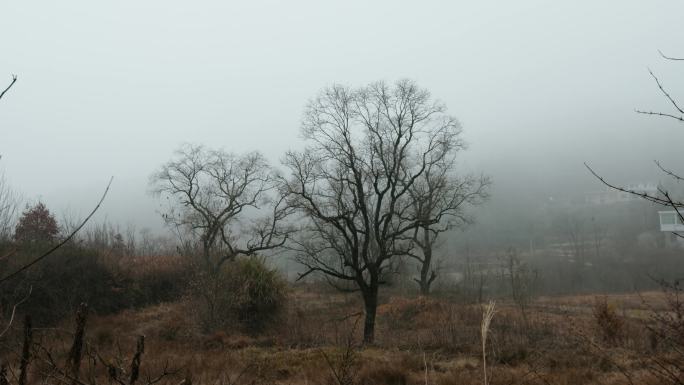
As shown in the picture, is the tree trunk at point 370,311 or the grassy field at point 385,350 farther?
the tree trunk at point 370,311

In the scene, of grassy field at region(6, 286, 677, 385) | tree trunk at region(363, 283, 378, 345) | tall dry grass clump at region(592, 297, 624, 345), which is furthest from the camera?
tree trunk at region(363, 283, 378, 345)

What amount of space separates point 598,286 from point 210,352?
54036 mm

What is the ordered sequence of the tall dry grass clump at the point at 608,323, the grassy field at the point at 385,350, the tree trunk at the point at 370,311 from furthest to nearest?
the tree trunk at the point at 370,311 < the tall dry grass clump at the point at 608,323 < the grassy field at the point at 385,350

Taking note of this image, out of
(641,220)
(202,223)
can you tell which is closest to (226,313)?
(202,223)

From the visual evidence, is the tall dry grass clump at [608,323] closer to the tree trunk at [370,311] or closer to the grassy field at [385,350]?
the grassy field at [385,350]

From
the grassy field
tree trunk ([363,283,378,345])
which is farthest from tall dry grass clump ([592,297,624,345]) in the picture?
tree trunk ([363,283,378,345])

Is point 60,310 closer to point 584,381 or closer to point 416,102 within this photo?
point 416,102

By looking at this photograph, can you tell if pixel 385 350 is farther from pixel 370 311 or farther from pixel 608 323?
pixel 608 323

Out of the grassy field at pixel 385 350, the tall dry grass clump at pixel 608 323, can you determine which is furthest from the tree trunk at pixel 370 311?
the tall dry grass clump at pixel 608 323

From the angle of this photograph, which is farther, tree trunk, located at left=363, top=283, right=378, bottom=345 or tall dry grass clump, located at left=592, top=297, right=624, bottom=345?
tree trunk, located at left=363, top=283, right=378, bottom=345

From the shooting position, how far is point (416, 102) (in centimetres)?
1884

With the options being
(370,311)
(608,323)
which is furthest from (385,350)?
(608,323)

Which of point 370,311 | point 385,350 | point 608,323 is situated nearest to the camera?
point 385,350

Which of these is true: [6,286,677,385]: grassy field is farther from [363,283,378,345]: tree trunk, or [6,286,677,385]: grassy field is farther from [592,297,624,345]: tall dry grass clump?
[363,283,378,345]: tree trunk
